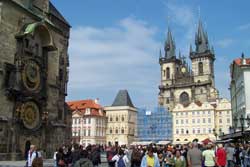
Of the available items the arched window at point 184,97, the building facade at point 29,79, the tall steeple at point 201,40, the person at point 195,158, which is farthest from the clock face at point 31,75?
the tall steeple at point 201,40

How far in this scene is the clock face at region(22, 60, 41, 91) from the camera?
2527 centimetres

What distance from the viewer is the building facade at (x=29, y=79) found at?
77.4ft

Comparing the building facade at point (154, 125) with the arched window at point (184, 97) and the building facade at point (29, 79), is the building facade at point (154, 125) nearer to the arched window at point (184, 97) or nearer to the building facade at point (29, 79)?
the arched window at point (184, 97)

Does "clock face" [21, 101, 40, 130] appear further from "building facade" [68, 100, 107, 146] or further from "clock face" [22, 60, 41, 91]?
"building facade" [68, 100, 107, 146]

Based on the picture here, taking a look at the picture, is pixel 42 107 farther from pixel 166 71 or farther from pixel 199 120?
pixel 166 71

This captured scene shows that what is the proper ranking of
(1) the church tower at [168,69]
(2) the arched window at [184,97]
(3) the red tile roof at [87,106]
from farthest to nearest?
(1) the church tower at [168,69] < (2) the arched window at [184,97] < (3) the red tile roof at [87,106]

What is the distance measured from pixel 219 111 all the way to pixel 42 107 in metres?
73.1

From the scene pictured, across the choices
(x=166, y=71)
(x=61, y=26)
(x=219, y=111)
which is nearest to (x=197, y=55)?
(x=166, y=71)

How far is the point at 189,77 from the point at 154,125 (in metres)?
24.9

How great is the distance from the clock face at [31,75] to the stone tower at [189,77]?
8220cm

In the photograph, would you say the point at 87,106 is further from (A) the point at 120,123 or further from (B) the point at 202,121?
(B) the point at 202,121

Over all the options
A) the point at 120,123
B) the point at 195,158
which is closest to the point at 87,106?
the point at 120,123

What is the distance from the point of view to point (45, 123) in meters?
26.9

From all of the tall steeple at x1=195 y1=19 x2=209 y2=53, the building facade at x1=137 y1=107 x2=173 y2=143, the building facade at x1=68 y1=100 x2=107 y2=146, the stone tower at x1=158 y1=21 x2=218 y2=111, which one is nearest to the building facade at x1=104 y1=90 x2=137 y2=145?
the building facade at x1=137 y1=107 x2=173 y2=143
